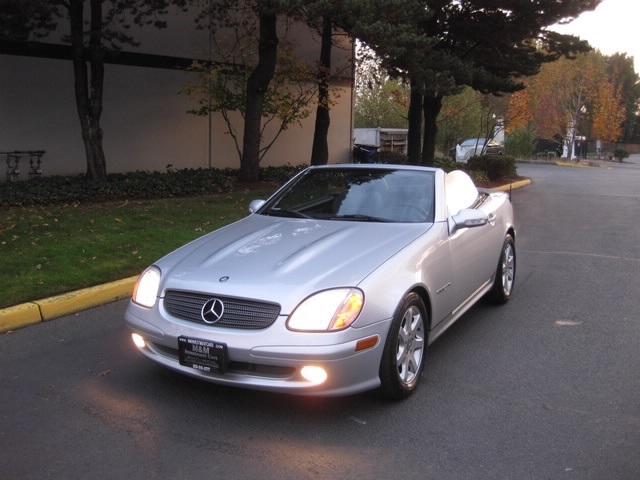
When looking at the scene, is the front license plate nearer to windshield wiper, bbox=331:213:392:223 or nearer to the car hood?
the car hood

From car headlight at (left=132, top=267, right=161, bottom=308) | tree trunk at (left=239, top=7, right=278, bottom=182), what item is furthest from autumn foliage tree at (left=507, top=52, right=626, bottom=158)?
car headlight at (left=132, top=267, right=161, bottom=308)

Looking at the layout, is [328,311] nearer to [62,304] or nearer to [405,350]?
[405,350]

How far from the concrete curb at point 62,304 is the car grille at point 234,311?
244 cm

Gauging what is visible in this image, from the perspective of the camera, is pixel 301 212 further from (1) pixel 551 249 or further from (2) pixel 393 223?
(1) pixel 551 249

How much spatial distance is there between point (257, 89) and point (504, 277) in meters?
9.96

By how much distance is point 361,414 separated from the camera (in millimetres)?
4105

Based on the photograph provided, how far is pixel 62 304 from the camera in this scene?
20.5 feet

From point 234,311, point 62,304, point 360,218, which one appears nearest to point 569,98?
point 360,218

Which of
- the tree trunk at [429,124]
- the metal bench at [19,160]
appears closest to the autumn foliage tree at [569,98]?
the tree trunk at [429,124]

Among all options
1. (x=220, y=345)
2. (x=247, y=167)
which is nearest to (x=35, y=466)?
(x=220, y=345)

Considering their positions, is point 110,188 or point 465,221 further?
point 110,188

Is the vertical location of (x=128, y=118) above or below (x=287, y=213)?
above

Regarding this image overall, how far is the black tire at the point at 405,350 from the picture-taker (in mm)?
4078

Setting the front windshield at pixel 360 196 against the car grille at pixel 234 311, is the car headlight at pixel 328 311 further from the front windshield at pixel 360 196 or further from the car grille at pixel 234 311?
the front windshield at pixel 360 196
